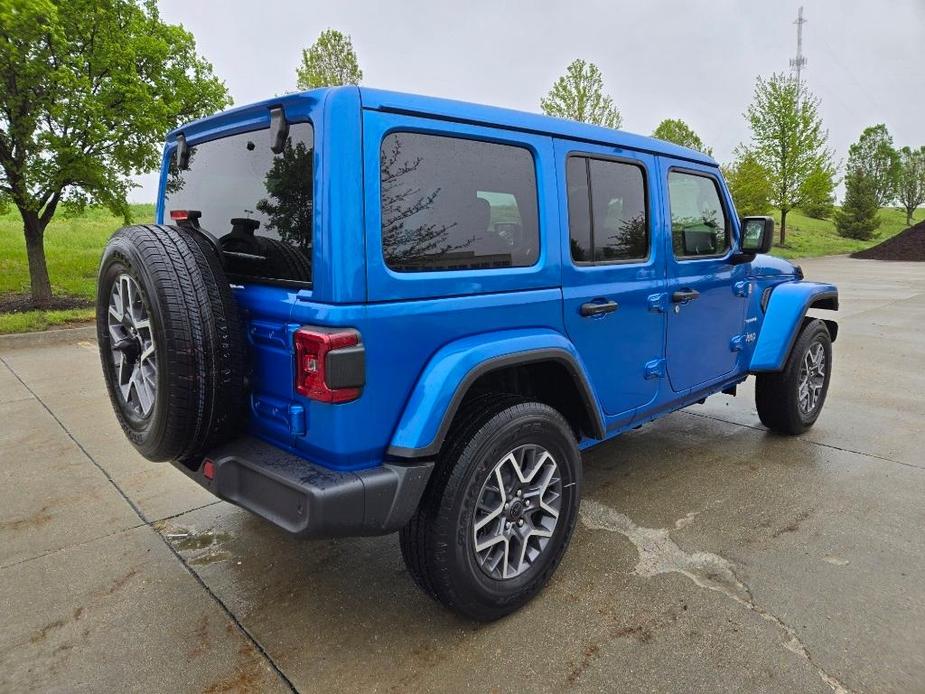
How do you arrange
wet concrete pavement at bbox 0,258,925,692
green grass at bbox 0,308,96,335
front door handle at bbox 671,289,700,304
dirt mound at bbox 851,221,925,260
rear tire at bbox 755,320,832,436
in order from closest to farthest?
wet concrete pavement at bbox 0,258,925,692, front door handle at bbox 671,289,700,304, rear tire at bbox 755,320,832,436, green grass at bbox 0,308,96,335, dirt mound at bbox 851,221,925,260

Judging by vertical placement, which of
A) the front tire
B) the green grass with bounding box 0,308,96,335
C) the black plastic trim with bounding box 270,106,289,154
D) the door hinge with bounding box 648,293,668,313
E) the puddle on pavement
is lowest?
the puddle on pavement

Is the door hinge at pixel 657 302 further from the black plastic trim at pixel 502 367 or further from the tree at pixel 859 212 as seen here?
the tree at pixel 859 212

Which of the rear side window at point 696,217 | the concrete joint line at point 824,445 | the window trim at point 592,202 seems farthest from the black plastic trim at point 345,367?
→ the concrete joint line at point 824,445

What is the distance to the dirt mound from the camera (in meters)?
24.6

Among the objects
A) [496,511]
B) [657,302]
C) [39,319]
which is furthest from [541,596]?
[39,319]

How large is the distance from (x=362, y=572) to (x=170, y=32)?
1074 cm

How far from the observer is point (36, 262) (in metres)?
9.78

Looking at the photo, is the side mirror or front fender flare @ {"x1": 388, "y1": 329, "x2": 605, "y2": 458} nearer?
front fender flare @ {"x1": 388, "y1": 329, "x2": 605, "y2": 458}

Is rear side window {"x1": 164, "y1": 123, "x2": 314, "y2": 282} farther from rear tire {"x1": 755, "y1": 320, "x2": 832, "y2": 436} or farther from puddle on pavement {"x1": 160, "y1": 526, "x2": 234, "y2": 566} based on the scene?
rear tire {"x1": 755, "y1": 320, "x2": 832, "y2": 436}

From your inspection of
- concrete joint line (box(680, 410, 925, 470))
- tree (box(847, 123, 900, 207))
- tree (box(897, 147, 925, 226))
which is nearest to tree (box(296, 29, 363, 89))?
concrete joint line (box(680, 410, 925, 470))

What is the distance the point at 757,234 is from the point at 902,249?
89.7 feet

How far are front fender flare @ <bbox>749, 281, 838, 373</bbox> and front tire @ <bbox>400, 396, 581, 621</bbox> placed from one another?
2.12 metres

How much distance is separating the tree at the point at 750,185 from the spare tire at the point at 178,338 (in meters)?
27.9

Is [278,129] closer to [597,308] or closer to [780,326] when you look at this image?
[597,308]
